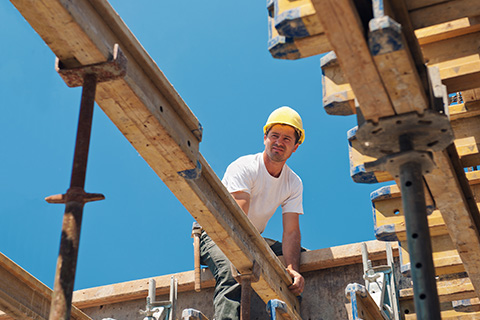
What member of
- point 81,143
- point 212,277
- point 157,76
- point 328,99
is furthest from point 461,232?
point 212,277

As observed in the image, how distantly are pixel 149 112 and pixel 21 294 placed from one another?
8.30 feet

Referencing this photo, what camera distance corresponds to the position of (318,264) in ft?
Answer: 27.2

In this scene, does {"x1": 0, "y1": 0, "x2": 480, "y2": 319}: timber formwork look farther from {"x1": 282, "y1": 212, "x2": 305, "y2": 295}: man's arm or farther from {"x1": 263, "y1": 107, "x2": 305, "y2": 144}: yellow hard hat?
{"x1": 263, "y1": 107, "x2": 305, "y2": 144}: yellow hard hat

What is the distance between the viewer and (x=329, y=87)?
5.07 metres

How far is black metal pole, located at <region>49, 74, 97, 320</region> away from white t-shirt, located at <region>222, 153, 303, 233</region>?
12.4 ft

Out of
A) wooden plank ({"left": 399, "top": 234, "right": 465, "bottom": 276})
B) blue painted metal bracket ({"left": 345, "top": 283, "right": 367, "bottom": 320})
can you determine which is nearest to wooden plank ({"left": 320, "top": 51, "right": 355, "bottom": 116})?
wooden plank ({"left": 399, "top": 234, "right": 465, "bottom": 276})

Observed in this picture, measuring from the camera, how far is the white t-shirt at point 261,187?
8.06 m

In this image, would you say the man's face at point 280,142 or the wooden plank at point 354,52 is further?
the man's face at point 280,142

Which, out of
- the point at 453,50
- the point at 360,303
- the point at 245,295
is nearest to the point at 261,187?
the point at 245,295

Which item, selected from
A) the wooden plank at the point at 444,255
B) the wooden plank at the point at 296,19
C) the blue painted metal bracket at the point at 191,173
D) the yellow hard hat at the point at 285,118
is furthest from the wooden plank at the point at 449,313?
the wooden plank at the point at 296,19

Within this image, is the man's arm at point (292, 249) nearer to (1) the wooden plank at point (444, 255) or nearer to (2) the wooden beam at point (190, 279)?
(2) the wooden beam at point (190, 279)

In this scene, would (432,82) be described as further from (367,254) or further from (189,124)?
(367,254)

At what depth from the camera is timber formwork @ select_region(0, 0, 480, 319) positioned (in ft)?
13.5

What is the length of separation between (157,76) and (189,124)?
1.88ft
